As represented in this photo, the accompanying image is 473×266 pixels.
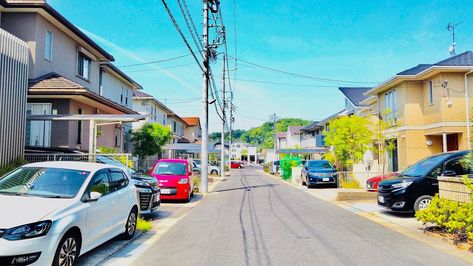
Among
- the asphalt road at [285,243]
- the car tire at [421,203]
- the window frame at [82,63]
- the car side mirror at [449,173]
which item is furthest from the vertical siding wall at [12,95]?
the car side mirror at [449,173]

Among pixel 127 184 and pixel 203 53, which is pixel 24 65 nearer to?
pixel 127 184

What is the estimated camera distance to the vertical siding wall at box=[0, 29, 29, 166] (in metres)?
10.8

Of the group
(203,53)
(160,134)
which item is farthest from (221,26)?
(160,134)

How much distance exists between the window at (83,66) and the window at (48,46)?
9.38 feet

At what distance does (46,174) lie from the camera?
6535 mm

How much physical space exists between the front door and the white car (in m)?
9.99

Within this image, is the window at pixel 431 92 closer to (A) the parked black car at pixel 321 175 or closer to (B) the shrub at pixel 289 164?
(A) the parked black car at pixel 321 175

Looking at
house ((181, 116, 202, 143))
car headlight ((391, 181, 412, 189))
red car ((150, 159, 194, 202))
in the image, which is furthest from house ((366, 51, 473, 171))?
house ((181, 116, 202, 143))

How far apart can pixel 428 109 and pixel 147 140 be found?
19.9 m

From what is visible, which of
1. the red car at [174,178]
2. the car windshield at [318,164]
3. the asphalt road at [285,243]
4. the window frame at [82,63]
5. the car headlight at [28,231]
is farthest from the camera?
the car windshield at [318,164]

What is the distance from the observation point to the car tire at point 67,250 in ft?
16.9

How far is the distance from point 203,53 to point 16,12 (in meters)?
8.70

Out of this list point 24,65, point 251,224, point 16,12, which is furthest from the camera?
point 16,12

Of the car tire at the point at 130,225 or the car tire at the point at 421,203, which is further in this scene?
the car tire at the point at 421,203
